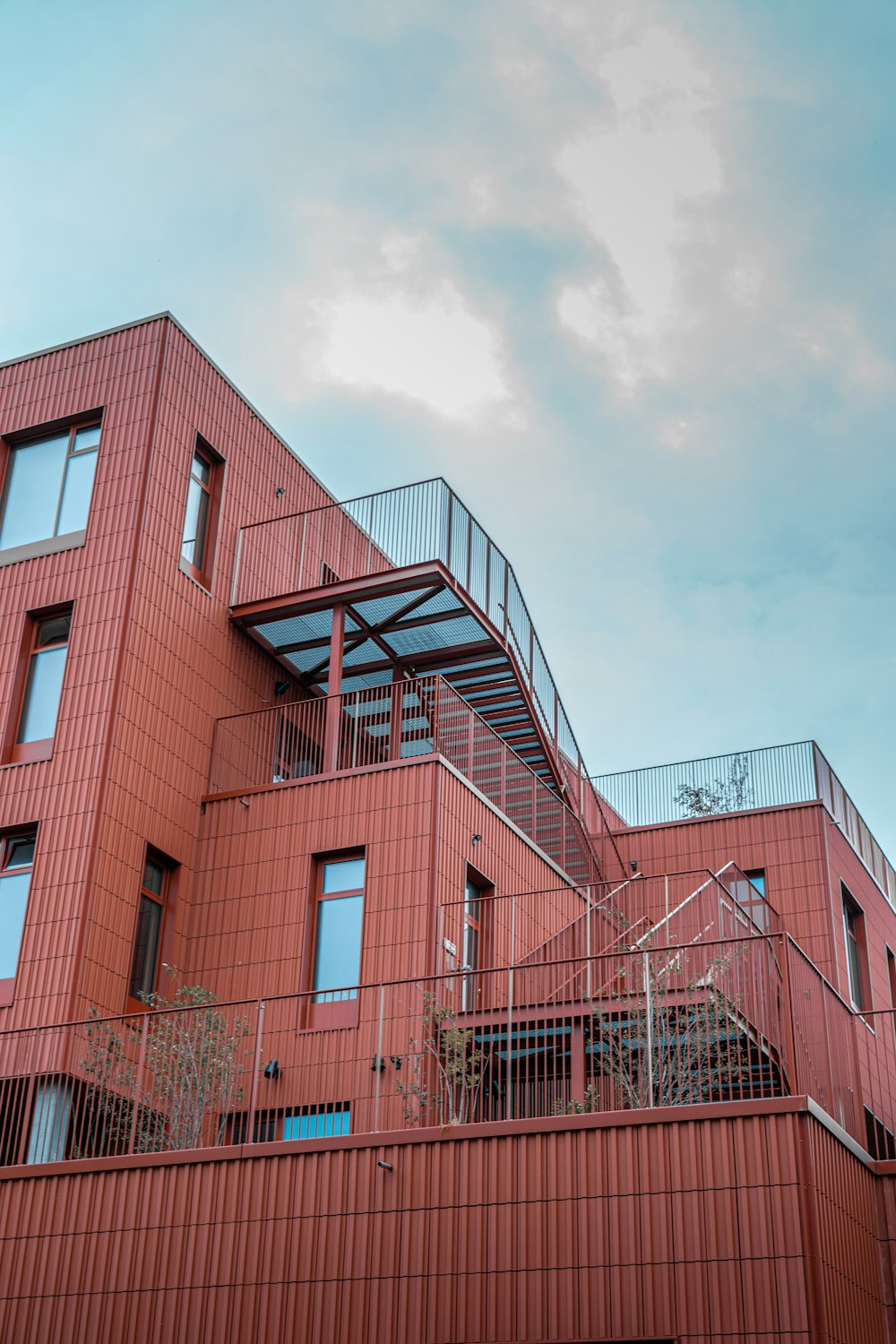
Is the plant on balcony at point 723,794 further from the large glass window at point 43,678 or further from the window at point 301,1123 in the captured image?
the large glass window at point 43,678

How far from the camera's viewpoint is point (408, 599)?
22.5 metres

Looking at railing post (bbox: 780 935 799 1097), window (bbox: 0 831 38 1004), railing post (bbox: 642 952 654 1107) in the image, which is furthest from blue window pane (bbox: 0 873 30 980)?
railing post (bbox: 780 935 799 1097)

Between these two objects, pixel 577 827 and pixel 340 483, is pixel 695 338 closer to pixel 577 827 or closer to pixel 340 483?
pixel 577 827

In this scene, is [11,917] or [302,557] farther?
[302,557]

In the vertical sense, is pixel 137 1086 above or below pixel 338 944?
below

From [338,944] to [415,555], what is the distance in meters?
6.89

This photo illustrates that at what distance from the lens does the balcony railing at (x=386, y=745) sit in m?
21.3

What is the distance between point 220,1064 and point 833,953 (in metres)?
12.4

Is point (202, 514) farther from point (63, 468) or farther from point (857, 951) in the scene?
point (857, 951)

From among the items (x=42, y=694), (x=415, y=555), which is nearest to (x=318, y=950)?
(x=42, y=694)

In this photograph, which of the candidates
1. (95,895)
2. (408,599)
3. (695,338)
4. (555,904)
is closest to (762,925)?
(555,904)

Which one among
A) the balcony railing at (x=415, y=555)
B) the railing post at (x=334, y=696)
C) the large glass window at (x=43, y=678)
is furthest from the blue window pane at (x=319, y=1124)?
the balcony railing at (x=415, y=555)

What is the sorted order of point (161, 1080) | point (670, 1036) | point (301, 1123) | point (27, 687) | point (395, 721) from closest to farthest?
point (670, 1036), point (161, 1080), point (301, 1123), point (27, 687), point (395, 721)

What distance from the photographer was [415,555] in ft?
77.2
